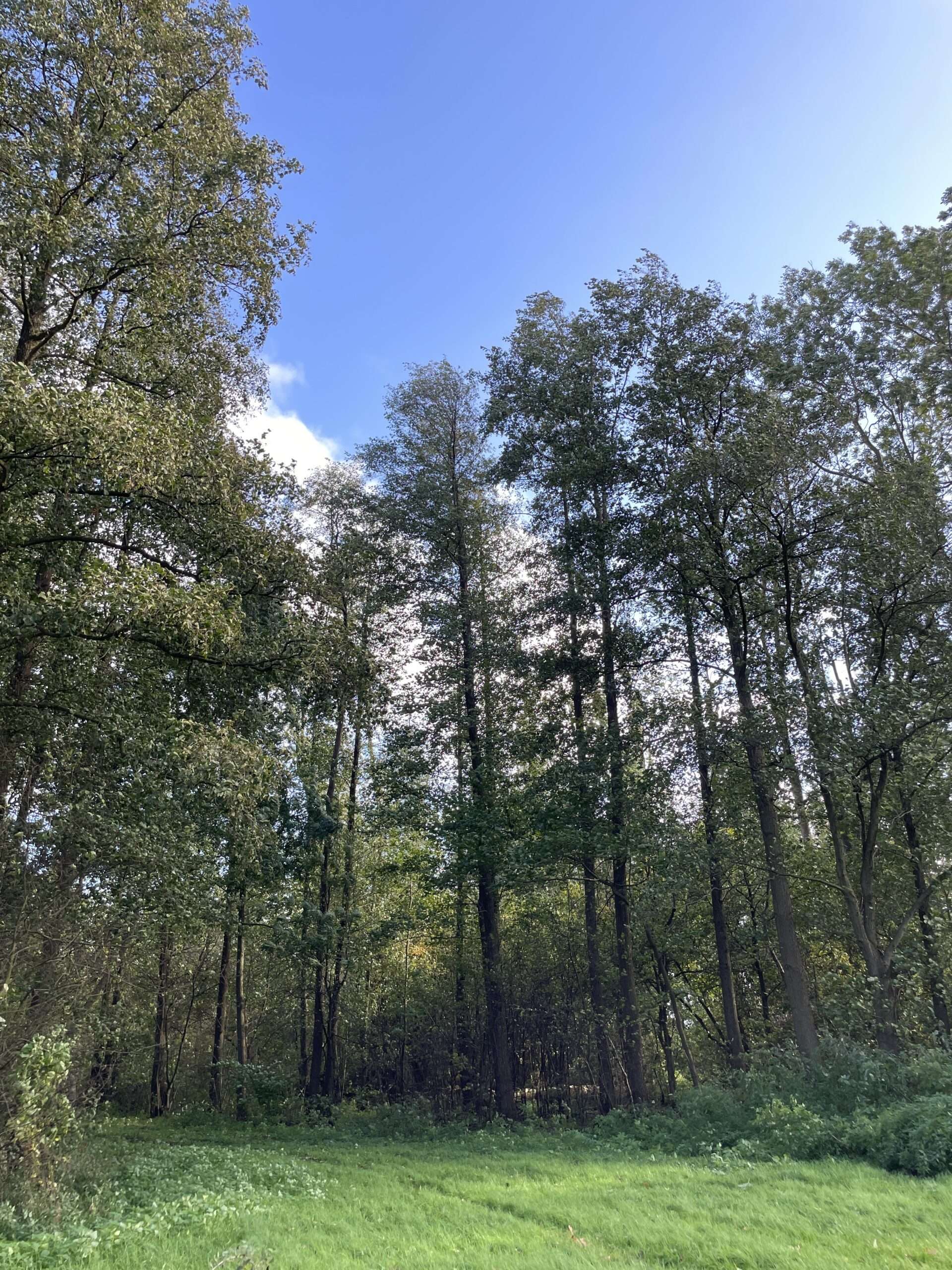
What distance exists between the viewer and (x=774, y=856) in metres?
13.0

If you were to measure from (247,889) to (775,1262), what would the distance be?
11.2 metres

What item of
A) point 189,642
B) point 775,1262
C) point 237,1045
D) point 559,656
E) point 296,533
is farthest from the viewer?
point 237,1045

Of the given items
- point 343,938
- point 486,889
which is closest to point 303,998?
point 343,938

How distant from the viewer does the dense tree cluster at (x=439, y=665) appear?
802 cm

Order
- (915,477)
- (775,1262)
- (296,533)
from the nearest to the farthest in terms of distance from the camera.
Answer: (775,1262), (296,533), (915,477)

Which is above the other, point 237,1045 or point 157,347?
point 157,347

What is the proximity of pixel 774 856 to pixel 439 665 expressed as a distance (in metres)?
8.44

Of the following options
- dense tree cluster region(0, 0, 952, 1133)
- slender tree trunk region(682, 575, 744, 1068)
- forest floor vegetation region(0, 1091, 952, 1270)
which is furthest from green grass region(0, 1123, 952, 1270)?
slender tree trunk region(682, 575, 744, 1068)

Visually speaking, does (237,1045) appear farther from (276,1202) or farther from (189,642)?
(189,642)

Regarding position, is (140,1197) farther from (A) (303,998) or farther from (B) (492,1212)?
(A) (303,998)

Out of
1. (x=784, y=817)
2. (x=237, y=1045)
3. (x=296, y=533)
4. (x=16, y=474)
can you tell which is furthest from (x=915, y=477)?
(x=237, y=1045)

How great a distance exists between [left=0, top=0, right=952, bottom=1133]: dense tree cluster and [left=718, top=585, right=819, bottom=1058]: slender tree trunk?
8 centimetres

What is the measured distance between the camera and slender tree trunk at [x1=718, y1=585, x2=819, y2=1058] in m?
12.4

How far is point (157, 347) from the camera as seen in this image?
9.38 m
